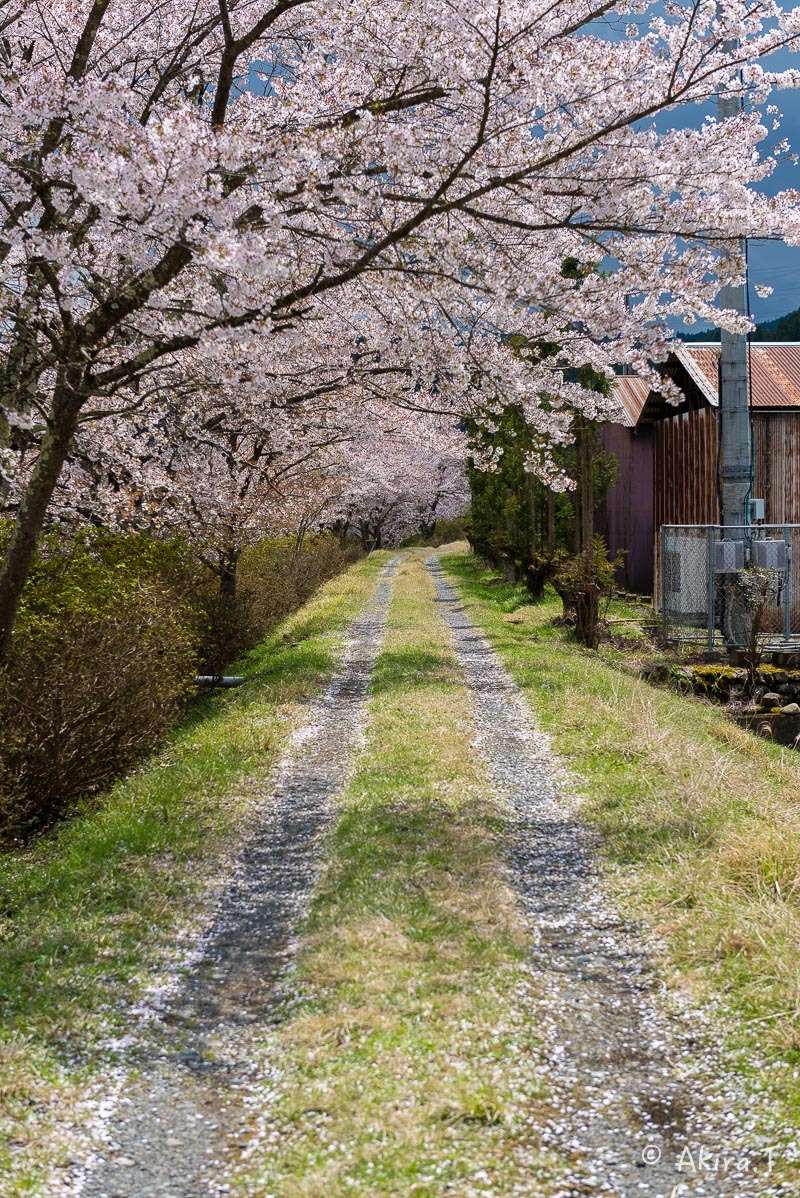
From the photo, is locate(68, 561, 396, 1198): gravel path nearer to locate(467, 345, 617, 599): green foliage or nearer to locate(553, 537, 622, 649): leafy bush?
locate(553, 537, 622, 649): leafy bush

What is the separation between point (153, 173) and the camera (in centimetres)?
505

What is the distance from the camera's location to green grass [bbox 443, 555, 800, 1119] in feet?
13.6

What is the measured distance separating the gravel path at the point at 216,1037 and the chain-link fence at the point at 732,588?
8207 mm

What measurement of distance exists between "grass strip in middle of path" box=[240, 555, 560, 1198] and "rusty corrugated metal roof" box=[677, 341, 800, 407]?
12.1 metres

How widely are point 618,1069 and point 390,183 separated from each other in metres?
5.56

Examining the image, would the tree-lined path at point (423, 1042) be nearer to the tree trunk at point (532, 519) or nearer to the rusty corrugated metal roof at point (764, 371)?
the rusty corrugated metal roof at point (764, 371)

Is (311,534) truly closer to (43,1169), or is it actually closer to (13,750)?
(13,750)

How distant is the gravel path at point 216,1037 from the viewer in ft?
10.7

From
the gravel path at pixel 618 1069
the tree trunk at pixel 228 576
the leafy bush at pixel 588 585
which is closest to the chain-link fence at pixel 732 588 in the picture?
the leafy bush at pixel 588 585

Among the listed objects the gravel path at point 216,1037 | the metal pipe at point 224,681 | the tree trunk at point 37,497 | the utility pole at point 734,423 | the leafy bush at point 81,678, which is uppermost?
the utility pole at point 734,423

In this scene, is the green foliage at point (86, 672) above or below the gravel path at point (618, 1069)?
above

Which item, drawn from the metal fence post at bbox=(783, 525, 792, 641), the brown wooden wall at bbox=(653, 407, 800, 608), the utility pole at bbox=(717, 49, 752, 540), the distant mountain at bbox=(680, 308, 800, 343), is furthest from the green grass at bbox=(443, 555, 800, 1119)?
the distant mountain at bbox=(680, 308, 800, 343)

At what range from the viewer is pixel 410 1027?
3.96 metres

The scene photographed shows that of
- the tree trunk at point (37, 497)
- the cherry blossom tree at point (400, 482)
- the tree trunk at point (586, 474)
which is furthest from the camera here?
the cherry blossom tree at point (400, 482)
